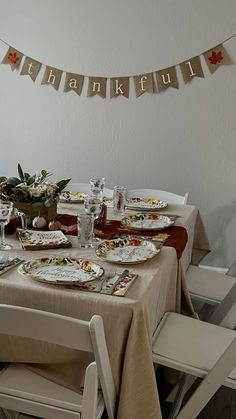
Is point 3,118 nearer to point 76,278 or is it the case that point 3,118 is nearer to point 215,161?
point 215,161

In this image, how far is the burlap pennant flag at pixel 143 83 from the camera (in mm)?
3031

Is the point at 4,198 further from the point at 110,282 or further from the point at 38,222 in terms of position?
the point at 110,282

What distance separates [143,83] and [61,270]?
1.87m

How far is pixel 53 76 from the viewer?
319 cm

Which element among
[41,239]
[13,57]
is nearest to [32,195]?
[41,239]

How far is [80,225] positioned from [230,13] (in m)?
1.82

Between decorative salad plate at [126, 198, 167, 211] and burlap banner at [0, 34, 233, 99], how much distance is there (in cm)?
94

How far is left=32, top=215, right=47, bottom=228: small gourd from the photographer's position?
1.92 m

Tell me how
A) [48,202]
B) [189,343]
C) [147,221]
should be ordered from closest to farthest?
[189,343] → [48,202] → [147,221]

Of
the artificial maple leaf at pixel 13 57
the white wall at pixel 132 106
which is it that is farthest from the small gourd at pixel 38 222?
the artificial maple leaf at pixel 13 57

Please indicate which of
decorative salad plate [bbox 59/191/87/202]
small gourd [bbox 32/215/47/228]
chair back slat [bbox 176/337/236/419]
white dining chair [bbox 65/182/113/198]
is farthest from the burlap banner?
chair back slat [bbox 176/337/236/419]

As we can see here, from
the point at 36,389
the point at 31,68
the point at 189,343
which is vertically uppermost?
the point at 31,68

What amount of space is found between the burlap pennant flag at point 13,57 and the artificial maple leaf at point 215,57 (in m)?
1.29

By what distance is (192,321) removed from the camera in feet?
A: 5.82
